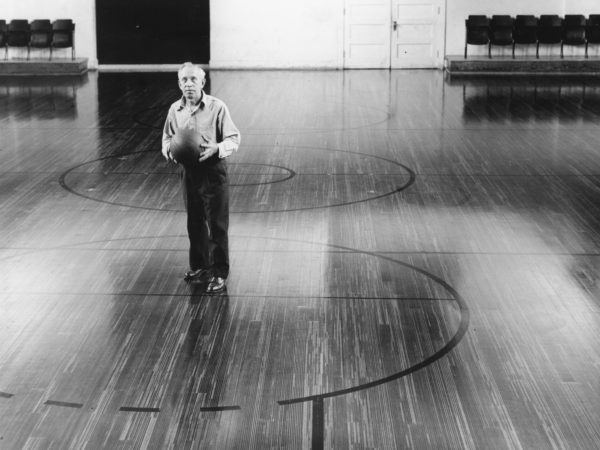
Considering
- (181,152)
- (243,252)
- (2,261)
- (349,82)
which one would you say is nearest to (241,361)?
(181,152)

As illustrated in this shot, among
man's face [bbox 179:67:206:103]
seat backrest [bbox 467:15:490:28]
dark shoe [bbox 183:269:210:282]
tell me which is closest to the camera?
man's face [bbox 179:67:206:103]

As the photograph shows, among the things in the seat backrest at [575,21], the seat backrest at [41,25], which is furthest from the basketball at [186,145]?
the seat backrest at [575,21]

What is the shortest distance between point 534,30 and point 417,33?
2371 millimetres

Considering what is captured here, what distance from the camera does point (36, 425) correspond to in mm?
4414

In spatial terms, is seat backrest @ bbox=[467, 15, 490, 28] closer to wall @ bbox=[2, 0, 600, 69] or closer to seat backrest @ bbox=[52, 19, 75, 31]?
wall @ bbox=[2, 0, 600, 69]

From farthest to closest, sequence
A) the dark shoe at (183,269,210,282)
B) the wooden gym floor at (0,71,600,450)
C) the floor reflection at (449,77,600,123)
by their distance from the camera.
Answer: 1. the floor reflection at (449,77,600,123)
2. the dark shoe at (183,269,210,282)
3. the wooden gym floor at (0,71,600,450)

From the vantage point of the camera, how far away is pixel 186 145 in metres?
5.91

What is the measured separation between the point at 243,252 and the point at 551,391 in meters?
2.97

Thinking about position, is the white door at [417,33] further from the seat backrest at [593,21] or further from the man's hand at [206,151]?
the man's hand at [206,151]

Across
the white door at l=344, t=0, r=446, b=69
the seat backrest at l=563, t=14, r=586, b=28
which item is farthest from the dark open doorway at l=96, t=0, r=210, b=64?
the seat backrest at l=563, t=14, r=586, b=28

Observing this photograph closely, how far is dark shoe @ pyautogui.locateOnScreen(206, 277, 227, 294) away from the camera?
247 inches

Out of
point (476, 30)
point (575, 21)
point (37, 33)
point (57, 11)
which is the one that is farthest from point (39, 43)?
point (575, 21)

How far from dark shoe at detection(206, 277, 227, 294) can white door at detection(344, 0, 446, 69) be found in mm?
14446

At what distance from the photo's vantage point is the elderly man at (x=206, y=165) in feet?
19.6
